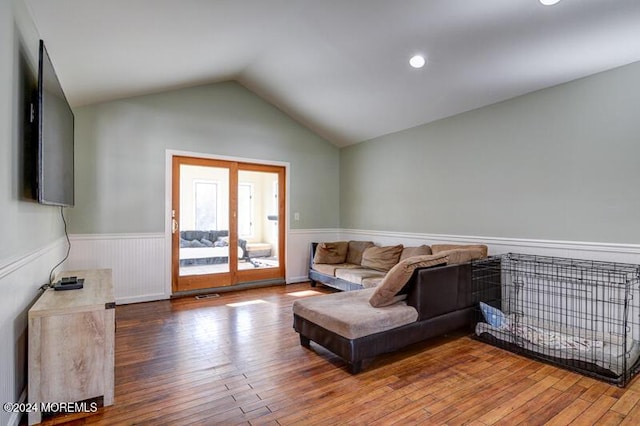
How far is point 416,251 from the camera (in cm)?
460

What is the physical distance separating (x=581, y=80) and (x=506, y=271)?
2122mm

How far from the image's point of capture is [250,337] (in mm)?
3309

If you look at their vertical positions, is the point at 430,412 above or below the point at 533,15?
below

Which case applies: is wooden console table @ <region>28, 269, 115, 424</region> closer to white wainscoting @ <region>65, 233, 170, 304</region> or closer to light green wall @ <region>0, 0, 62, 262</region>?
light green wall @ <region>0, 0, 62, 262</region>

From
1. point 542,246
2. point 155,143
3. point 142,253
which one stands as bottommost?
point 142,253

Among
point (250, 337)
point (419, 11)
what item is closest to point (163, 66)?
point (419, 11)

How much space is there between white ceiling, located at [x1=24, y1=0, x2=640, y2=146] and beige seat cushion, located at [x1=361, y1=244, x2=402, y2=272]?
193cm

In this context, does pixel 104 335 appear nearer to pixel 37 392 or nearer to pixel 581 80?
pixel 37 392

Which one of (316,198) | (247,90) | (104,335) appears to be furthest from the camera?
(316,198)

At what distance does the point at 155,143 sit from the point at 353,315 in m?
3.81

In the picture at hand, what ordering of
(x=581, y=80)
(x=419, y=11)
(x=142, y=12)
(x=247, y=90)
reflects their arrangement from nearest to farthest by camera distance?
(x=142, y=12), (x=419, y=11), (x=581, y=80), (x=247, y=90)

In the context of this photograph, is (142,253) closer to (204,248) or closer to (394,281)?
(204,248)

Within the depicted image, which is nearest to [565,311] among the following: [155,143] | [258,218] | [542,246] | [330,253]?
[542,246]

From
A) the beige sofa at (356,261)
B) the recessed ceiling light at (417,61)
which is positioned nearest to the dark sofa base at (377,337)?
the beige sofa at (356,261)
